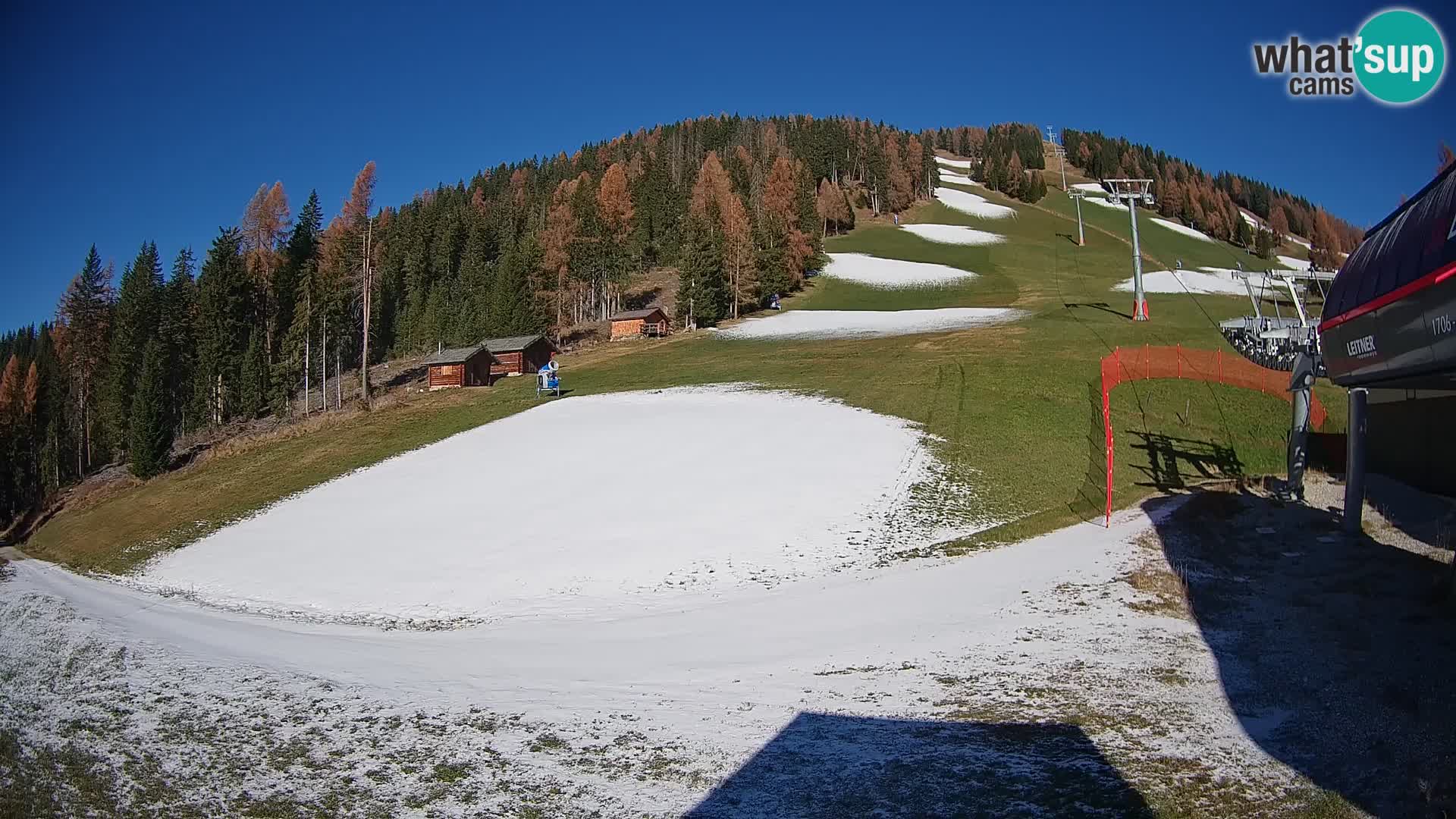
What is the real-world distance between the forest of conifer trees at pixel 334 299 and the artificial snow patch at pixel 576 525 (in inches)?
936

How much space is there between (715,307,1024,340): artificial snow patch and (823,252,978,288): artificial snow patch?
14.3 m

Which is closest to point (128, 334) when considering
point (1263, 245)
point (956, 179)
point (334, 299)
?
point (334, 299)

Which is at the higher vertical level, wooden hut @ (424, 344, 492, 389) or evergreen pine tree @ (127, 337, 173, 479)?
wooden hut @ (424, 344, 492, 389)

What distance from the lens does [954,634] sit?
42.2ft

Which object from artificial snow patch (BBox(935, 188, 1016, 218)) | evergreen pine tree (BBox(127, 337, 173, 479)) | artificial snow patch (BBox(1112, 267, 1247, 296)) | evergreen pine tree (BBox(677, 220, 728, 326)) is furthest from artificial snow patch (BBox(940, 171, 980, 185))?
evergreen pine tree (BBox(127, 337, 173, 479))

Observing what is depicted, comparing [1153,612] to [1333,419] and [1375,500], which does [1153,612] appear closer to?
[1375,500]

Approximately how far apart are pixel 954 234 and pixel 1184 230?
4570 cm

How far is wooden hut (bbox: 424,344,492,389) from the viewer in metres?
49.3

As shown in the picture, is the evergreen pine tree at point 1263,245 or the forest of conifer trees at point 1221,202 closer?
the evergreen pine tree at point 1263,245

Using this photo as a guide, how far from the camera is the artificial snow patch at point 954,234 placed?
102 metres

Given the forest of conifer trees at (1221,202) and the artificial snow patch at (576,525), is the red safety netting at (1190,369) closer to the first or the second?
the artificial snow patch at (576,525)

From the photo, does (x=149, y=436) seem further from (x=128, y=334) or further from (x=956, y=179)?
(x=956, y=179)

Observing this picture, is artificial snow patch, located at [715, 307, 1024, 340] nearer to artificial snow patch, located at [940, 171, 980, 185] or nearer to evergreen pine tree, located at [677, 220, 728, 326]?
evergreen pine tree, located at [677, 220, 728, 326]

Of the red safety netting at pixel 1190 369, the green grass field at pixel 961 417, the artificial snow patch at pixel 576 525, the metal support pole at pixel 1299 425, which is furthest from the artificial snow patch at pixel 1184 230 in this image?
the metal support pole at pixel 1299 425
